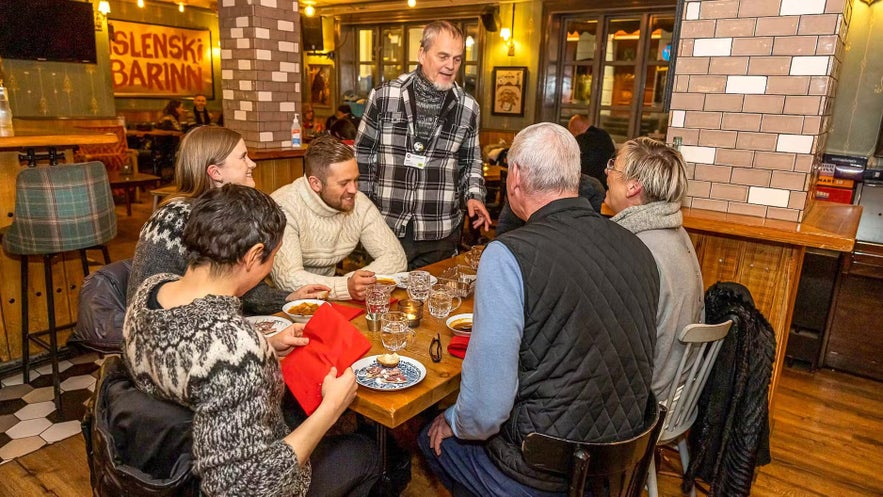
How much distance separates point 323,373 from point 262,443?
0.32 meters

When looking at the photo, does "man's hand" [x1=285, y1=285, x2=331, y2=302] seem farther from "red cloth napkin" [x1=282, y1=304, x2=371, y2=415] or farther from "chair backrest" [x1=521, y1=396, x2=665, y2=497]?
"chair backrest" [x1=521, y1=396, x2=665, y2=497]

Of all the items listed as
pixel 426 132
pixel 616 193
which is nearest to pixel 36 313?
pixel 426 132

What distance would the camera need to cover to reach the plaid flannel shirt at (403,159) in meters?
2.93

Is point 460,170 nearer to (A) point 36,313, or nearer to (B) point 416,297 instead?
(B) point 416,297

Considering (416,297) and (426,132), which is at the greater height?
(426,132)

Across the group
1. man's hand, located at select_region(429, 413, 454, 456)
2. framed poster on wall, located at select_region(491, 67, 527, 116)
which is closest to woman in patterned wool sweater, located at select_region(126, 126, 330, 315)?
man's hand, located at select_region(429, 413, 454, 456)

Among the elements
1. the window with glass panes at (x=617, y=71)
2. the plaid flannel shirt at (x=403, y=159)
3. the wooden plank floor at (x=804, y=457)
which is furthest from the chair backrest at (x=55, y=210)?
the window with glass panes at (x=617, y=71)

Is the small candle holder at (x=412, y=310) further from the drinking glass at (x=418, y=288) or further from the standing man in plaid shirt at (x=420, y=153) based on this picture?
the standing man in plaid shirt at (x=420, y=153)

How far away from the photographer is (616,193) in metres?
2.12

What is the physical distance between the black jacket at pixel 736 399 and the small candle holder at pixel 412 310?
1.04m

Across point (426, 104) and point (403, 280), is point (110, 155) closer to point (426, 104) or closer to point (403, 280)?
point (426, 104)

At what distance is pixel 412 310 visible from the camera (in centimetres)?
200

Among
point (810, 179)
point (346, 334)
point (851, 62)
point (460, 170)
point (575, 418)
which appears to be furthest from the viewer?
point (851, 62)

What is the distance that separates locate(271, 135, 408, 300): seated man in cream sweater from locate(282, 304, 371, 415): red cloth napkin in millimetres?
581
